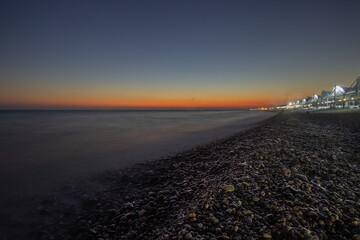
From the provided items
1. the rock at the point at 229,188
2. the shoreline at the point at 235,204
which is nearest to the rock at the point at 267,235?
the shoreline at the point at 235,204

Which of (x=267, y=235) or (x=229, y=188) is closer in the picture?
(x=267, y=235)

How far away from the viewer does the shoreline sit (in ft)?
8.39

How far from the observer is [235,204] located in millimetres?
3080

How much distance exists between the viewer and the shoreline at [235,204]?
8.39 feet

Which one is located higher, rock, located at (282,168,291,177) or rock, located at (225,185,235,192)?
rock, located at (282,168,291,177)

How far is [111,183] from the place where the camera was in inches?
236

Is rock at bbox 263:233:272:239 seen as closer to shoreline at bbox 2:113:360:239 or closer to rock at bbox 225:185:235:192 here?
shoreline at bbox 2:113:360:239

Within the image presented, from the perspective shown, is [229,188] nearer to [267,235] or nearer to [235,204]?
[235,204]

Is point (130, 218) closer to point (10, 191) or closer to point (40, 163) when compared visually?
point (10, 191)

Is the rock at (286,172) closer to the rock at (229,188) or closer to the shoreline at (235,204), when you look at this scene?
the shoreline at (235,204)

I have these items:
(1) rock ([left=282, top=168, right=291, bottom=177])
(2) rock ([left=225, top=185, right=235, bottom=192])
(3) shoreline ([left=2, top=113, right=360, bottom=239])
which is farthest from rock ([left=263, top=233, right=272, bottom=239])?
(1) rock ([left=282, top=168, right=291, bottom=177])

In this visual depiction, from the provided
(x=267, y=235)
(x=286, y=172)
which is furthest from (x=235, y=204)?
(x=286, y=172)

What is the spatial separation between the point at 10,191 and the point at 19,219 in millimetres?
2287

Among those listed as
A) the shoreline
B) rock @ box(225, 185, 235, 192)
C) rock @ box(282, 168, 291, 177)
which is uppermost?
rock @ box(282, 168, 291, 177)
